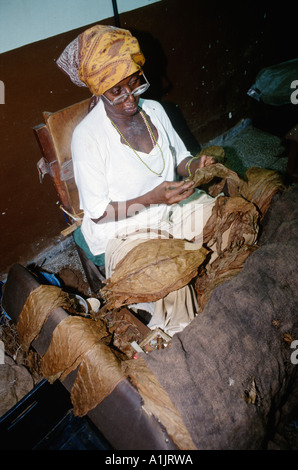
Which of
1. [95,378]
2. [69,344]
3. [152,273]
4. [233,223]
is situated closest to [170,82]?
[233,223]

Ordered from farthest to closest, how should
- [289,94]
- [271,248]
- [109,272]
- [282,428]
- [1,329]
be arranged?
[289,94] → [1,329] → [109,272] → [271,248] → [282,428]

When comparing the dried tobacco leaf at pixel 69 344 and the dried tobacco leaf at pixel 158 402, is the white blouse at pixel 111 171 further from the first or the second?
the dried tobacco leaf at pixel 158 402

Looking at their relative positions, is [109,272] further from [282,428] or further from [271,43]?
[271,43]

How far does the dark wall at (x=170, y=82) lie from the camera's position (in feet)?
8.87

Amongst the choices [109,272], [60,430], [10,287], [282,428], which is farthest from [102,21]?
[282,428]

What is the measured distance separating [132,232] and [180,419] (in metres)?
1.34

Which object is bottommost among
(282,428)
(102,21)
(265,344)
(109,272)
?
(282,428)

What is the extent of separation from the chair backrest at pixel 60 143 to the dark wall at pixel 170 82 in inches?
21.6

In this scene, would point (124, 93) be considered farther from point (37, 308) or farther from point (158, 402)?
point (158, 402)

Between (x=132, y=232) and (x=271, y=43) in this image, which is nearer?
(x=132, y=232)

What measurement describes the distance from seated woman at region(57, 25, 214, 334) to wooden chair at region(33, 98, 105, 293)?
242mm

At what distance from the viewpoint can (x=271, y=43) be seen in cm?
538

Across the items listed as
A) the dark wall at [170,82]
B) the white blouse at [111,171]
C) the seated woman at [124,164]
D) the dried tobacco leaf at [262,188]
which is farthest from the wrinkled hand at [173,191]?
the dark wall at [170,82]

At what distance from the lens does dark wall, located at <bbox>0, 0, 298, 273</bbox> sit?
2.71 m
